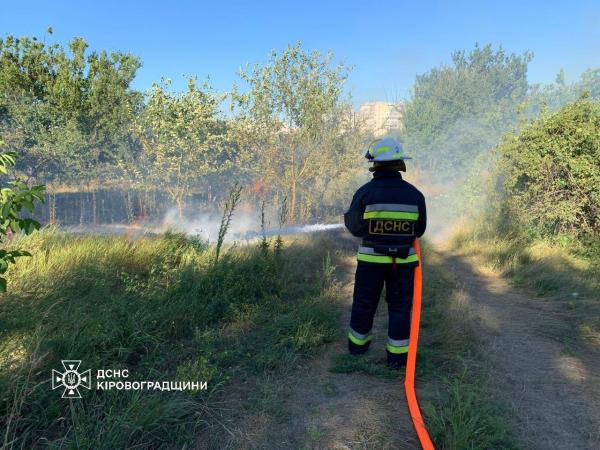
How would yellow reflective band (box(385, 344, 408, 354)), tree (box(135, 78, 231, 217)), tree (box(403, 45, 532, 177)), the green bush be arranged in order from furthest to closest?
tree (box(403, 45, 532, 177))
tree (box(135, 78, 231, 217))
the green bush
yellow reflective band (box(385, 344, 408, 354))

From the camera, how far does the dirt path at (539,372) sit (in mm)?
2477

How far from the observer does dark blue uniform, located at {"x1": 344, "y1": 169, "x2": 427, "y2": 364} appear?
3205 mm

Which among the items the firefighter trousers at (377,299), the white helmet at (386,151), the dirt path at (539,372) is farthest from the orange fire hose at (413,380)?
the white helmet at (386,151)

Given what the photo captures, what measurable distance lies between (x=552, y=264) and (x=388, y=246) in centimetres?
480

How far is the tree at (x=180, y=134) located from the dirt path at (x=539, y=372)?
1111 centimetres

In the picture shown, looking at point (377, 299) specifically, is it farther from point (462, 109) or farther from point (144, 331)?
point (462, 109)

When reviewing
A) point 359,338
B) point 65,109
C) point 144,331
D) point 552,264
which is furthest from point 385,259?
point 65,109

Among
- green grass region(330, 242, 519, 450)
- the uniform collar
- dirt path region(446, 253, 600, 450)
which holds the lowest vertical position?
dirt path region(446, 253, 600, 450)

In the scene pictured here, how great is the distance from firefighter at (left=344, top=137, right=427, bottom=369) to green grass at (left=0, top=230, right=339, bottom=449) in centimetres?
62

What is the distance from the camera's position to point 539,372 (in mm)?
3289

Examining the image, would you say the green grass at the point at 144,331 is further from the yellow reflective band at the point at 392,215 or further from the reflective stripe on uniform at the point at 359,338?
the yellow reflective band at the point at 392,215

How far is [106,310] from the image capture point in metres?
3.40

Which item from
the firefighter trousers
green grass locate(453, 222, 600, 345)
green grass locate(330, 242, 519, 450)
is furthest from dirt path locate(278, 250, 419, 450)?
green grass locate(453, 222, 600, 345)

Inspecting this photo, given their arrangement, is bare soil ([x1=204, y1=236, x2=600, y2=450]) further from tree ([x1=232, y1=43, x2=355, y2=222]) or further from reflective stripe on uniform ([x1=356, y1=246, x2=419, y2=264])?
tree ([x1=232, y1=43, x2=355, y2=222])
